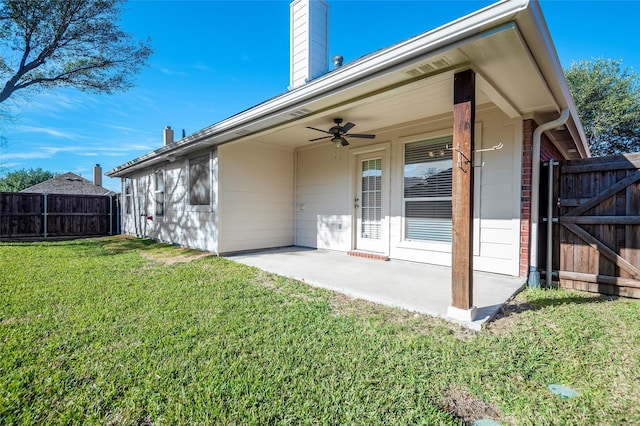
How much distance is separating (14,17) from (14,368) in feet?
31.8

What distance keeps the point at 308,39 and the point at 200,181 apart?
4.11 metres

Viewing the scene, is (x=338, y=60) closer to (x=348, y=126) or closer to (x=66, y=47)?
(x=348, y=126)

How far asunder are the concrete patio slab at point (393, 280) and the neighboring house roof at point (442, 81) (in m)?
2.32

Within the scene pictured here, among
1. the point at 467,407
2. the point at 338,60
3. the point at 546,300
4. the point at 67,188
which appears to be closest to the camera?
the point at 467,407

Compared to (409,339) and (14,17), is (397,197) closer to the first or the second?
(409,339)

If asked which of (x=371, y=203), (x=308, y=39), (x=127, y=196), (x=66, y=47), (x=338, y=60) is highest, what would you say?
Answer: (x=66, y=47)

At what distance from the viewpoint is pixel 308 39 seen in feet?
21.4

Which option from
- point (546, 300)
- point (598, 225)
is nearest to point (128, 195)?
point (546, 300)

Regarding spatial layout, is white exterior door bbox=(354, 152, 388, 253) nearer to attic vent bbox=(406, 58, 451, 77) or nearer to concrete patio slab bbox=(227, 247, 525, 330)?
concrete patio slab bbox=(227, 247, 525, 330)

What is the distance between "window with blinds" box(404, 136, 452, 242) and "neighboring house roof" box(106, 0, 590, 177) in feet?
1.86

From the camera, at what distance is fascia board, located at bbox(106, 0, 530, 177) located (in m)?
2.13

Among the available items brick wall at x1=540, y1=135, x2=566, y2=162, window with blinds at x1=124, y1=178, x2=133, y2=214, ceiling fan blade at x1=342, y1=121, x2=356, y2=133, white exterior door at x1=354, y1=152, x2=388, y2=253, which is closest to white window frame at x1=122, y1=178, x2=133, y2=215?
window with blinds at x1=124, y1=178, x2=133, y2=214

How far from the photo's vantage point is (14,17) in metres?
7.13

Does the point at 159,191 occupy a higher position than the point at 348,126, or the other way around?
the point at 348,126
